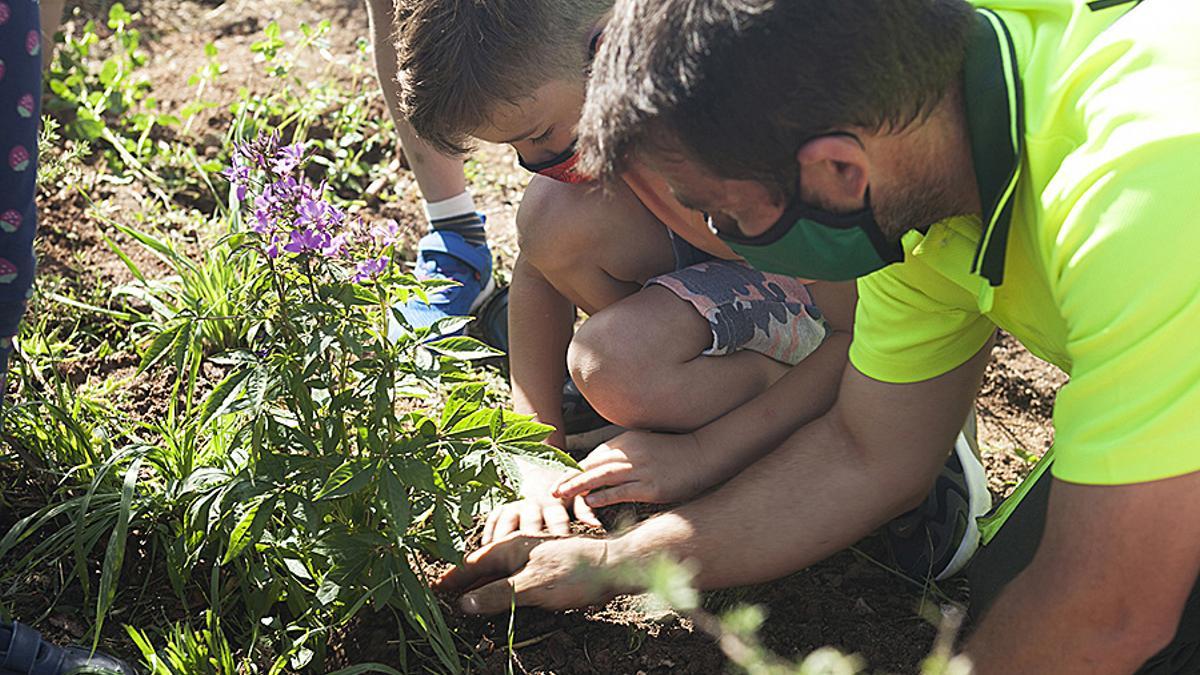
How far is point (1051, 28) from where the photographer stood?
1.38 m

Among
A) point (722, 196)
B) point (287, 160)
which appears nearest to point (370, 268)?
point (287, 160)

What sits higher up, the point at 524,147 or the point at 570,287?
the point at 524,147

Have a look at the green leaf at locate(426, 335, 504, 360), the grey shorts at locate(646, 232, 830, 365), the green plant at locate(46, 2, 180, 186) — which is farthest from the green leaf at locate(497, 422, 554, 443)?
the green plant at locate(46, 2, 180, 186)

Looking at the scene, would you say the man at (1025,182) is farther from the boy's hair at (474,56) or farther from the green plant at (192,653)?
the green plant at (192,653)

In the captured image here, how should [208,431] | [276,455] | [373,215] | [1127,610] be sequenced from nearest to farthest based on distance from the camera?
[1127,610], [276,455], [208,431], [373,215]

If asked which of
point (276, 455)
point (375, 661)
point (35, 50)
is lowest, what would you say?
point (375, 661)

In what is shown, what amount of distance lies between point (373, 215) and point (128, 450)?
4.58ft

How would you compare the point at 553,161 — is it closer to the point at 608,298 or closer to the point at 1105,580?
the point at 608,298

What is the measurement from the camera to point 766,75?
4.07ft

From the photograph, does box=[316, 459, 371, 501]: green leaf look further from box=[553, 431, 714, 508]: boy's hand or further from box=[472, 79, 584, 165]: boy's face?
box=[472, 79, 584, 165]: boy's face

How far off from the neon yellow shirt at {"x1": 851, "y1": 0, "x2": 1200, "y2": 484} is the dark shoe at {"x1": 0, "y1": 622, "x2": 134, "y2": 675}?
1.27 m

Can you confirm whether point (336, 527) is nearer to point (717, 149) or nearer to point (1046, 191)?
point (717, 149)

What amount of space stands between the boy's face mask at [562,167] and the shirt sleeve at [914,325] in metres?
0.59

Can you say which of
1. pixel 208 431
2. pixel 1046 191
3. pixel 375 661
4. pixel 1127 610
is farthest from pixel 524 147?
pixel 1127 610
